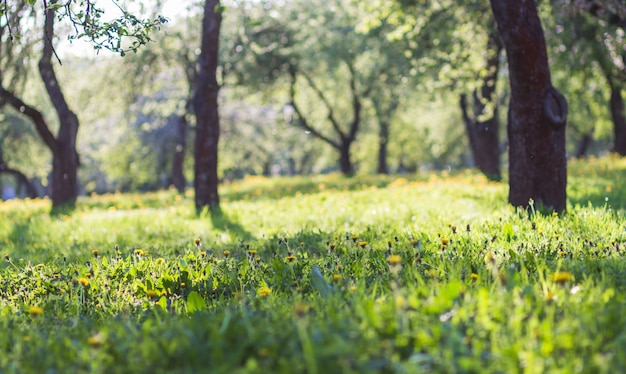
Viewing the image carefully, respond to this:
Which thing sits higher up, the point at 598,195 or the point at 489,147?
the point at 489,147

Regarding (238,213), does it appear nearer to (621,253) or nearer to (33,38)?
(621,253)

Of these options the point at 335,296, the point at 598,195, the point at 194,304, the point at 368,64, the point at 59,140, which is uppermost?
the point at 368,64

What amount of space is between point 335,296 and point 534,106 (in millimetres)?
4452

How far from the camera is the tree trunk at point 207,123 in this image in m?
10.5

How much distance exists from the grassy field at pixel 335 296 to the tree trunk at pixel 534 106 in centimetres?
54

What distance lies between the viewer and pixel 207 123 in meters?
10.6

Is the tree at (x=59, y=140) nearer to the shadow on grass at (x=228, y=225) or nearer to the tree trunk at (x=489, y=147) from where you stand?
the shadow on grass at (x=228, y=225)

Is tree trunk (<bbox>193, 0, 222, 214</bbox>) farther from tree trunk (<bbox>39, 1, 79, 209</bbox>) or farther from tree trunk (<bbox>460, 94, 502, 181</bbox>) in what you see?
tree trunk (<bbox>460, 94, 502, 181</bbox>)

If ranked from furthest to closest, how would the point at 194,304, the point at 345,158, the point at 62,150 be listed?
1. the point at 345,158
2. the point at 62,150
3. the point at 194,304

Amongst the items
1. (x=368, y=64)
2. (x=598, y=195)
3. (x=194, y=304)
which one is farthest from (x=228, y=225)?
(x=368, y=64)

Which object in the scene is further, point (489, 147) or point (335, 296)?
point (489, 147)

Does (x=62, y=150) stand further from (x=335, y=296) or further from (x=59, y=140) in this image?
(x=335, y=296)

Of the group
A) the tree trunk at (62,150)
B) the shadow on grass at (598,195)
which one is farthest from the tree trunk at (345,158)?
the shadow on grass at (598,195)

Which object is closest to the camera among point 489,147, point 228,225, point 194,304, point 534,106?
point 194,304
